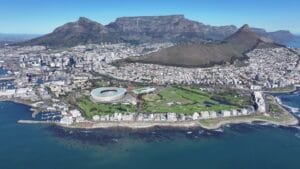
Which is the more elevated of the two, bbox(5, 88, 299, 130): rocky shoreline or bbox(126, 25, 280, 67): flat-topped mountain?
bbox(126, 25, 280, 67): flat-topped mountain

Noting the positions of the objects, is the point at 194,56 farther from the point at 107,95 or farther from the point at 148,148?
the point at 148,148

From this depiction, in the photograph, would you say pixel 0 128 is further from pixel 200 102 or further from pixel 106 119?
pixel 200 102

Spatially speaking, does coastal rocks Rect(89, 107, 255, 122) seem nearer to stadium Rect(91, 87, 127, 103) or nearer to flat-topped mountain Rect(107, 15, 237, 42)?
stadium Rect(91, 87, 127, 103)

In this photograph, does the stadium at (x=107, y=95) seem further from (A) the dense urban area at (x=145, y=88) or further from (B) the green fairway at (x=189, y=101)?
(B) the green fairway at (x=189, y=101)

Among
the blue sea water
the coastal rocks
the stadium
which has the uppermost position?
the stadium

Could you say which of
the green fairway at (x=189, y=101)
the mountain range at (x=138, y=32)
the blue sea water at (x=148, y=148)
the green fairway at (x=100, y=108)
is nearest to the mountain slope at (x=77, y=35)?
the mountain range at (x=138, y=32)

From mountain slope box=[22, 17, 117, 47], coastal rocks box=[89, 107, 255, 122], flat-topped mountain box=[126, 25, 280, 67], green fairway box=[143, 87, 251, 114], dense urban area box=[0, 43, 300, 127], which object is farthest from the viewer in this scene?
mountain slope box=[22, 17, 117, 47]

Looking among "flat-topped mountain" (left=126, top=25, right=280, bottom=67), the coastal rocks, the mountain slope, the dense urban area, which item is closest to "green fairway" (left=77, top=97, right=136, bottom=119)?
the dense urban area

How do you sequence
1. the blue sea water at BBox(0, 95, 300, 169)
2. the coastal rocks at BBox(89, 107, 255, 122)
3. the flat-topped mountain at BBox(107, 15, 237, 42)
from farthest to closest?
the flat-topped mountain at BBox(107, 15, 237, 42), the coastal rocks at BBox(89, 107, 255, 122), the blue sea water at BBox(0, 95, 300, 169)
